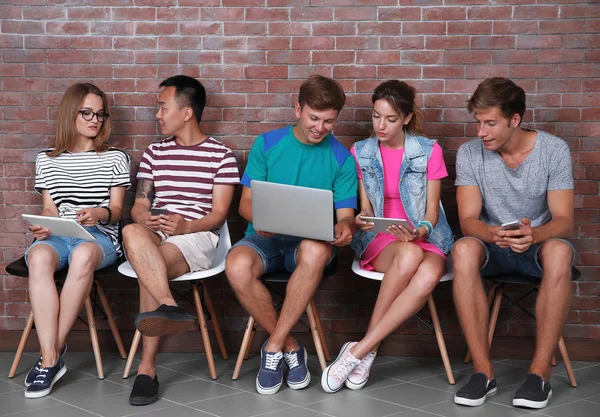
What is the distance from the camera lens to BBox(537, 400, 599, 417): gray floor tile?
3.05m

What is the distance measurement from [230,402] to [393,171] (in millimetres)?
1295

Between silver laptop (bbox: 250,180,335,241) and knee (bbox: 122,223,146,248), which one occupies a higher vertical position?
silver laptop (bbox: 250,180,335,241)

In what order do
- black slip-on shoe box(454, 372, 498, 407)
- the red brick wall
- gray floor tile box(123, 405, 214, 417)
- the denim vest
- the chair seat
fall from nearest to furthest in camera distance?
1. gray floor tile box(123, 405, 214, 417)
2. black slip-on shoe box(454, 372, 498, 407)
3. the chair seat
4. the denim vest
5. the red brick wall

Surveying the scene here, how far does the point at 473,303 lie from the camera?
3277 mm

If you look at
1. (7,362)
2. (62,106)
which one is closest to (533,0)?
(62,106)

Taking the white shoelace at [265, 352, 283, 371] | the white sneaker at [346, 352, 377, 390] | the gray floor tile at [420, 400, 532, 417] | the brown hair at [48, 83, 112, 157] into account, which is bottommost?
the gray floor tile at [420, 400, 532, 417]

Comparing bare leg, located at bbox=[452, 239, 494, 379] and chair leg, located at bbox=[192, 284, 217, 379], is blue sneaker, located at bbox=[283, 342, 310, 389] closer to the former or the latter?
chair leg, located at bbox=[192, 284, 217, 379]

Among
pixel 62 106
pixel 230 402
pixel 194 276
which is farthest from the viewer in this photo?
pixel 62 106

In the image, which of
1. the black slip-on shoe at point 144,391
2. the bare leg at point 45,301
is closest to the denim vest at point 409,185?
the black slip-on shoe at point 144,391

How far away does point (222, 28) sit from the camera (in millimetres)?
3939

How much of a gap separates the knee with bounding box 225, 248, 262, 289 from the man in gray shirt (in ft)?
2.91

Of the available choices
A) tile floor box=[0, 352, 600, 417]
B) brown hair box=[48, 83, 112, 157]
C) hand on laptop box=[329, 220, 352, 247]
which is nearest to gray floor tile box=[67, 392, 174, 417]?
tile floor box=[0, 352, 600, 417]

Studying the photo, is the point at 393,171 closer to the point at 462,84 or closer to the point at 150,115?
the point at 462,84

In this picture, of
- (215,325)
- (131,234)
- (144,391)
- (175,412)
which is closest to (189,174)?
(131,234)
